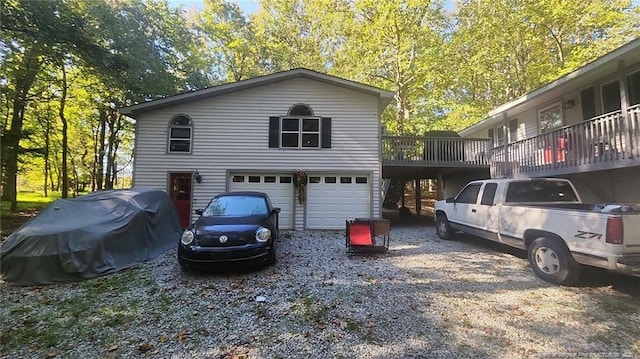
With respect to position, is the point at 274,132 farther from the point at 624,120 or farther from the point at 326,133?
the point at 624,120

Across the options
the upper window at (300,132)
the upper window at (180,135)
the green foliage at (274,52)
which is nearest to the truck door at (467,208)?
the upper window at (300,132)

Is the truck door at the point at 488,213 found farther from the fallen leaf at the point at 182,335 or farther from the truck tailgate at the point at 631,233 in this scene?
the fallen leaf at the point at 182,335

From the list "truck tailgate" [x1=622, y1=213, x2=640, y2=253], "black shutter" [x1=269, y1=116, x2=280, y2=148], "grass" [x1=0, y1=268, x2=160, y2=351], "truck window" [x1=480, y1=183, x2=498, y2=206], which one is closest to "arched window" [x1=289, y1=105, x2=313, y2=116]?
"black shutter" [x1=269, y1=116, x2=280, y2=148]

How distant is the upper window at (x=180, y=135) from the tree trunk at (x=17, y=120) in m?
6.57

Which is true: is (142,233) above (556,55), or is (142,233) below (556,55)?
below

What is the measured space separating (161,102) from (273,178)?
16.3 feet

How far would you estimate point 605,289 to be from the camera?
16.1 feet

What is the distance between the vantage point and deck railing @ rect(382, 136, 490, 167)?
41.0 ft

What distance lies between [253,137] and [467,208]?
7.74m

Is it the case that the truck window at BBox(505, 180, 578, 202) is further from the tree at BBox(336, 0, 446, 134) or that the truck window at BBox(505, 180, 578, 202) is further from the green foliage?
the green foliage

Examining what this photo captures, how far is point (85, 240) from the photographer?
5922mm

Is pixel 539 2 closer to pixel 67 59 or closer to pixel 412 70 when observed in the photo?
pixel 412 70

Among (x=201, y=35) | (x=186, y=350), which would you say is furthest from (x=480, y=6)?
(x=186, y=350)

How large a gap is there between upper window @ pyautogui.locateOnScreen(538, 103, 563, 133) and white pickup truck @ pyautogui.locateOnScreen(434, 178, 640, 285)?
5.65 meters
